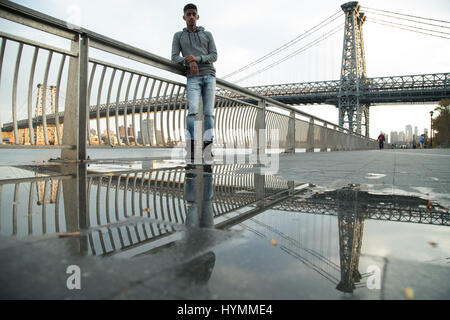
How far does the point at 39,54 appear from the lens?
2.72m

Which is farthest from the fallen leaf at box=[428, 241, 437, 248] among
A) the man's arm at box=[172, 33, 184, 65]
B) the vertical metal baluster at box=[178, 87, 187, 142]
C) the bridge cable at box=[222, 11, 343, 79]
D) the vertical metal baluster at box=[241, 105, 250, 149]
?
the bridge cable at box=[222, 11, 343, 79]

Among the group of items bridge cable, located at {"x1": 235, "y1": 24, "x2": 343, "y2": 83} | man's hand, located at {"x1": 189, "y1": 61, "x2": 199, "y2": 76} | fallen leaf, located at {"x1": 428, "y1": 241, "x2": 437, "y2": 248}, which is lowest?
fallen leaf, located at {"x1": 428, "y1": 241, "x2": 437, "y2": 248}

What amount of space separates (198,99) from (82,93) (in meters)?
1.49

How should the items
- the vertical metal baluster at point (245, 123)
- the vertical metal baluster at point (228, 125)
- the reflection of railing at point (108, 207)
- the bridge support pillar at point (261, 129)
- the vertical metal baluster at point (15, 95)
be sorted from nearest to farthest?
the reflection of railing at point (108, 207) → the vertical metal baluster at point (15, 95) → the vertical metal baluster at point (228, 125) → the vertical metal baluster at point (245, 123) → the bridge support pillar at point (261, 129)

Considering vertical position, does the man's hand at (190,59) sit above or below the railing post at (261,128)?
above

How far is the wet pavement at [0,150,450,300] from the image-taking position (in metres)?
0.49

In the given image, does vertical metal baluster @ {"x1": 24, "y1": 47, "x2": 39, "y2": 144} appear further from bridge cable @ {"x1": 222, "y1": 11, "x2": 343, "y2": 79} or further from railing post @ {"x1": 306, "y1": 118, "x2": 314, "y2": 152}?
bridge cable @ {"x1": 222, "y1": 11, "x2": 343, "y2": 79}

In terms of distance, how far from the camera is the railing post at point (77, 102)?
2.79m

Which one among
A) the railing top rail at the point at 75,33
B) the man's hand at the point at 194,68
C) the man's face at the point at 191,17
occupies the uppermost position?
the man's face at the point at 191,17

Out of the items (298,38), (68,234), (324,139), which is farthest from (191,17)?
(298,38)

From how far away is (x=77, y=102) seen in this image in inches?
110

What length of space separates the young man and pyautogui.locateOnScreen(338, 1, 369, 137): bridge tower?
1330 inches

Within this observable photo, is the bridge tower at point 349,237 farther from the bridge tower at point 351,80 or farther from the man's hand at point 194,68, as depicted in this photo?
the bridge tower at point 351,80

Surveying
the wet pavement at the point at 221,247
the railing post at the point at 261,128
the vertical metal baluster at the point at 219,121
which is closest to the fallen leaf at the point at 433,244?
the wet pavement at the point at 221,247
